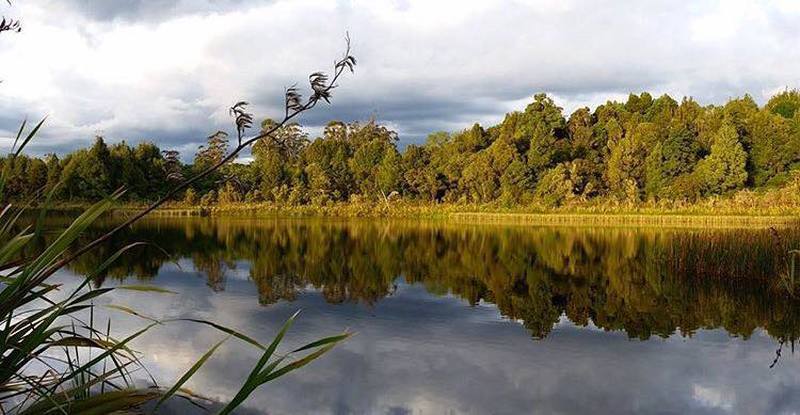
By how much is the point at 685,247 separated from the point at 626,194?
1248 inches

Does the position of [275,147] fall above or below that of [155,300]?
above

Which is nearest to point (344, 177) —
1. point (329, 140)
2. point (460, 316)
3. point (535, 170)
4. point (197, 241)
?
point (329, 140)

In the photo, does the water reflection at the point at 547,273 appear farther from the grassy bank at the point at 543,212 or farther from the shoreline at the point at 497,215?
the grassy bank at the point at 543,212

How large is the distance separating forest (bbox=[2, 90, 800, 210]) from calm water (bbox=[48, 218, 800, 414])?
26853mm

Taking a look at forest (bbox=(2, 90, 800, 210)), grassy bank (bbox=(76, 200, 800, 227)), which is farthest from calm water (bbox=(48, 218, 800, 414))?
forest (bbox=(2, 90, 800, 210))

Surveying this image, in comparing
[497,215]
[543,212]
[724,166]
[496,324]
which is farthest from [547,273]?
[724,166]

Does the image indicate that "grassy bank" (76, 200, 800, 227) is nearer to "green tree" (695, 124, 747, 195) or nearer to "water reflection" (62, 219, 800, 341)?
"green tree" (695, 124, 747, 195)

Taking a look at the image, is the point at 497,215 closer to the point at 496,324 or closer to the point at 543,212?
the point at 543,212

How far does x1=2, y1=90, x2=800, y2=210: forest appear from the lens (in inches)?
1909

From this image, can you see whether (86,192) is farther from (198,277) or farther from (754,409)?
(754,409)

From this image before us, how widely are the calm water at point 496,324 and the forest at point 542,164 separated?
2685 cm

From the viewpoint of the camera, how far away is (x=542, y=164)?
5291 centimetres

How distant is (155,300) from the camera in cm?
1421

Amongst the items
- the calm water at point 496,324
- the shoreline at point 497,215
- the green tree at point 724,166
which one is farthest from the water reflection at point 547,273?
the green tree at point 724,166
